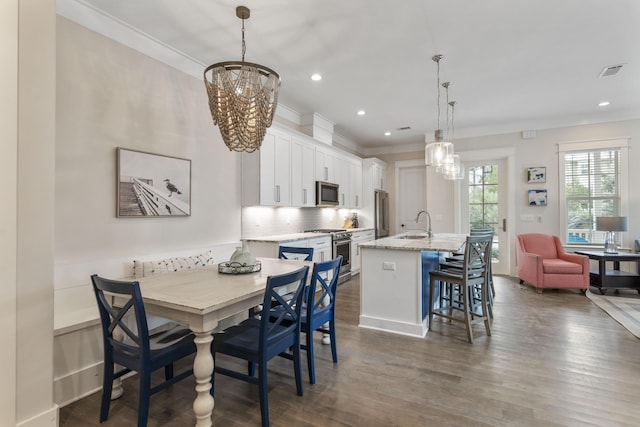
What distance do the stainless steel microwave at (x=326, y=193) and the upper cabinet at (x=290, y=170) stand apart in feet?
0.29

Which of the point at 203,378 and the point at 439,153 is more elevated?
the point at 439,153

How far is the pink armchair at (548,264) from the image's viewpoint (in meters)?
4.71

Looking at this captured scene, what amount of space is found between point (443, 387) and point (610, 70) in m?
4.35

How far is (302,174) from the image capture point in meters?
5.08

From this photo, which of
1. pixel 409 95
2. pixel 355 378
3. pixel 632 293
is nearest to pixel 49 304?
pixel 355 378

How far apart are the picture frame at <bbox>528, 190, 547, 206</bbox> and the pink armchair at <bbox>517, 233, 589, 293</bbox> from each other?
0.68 m

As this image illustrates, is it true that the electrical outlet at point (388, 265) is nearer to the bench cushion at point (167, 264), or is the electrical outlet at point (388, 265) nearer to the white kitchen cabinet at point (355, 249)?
the bench cushion at point (167, 264)

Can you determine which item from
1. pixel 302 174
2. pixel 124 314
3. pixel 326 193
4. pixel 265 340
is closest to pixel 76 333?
pixel 124 314

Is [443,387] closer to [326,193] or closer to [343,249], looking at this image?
[343,249]

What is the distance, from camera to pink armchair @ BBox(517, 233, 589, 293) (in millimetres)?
4711

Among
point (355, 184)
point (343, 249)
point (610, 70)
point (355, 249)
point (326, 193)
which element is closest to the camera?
point (610, 70)

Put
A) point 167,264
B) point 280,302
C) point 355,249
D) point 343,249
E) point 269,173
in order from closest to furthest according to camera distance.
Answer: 1. point 280,302
2. point 167,264
3. point 269,173
4. point 343,249
5. point 355,249

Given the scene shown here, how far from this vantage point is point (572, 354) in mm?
2756

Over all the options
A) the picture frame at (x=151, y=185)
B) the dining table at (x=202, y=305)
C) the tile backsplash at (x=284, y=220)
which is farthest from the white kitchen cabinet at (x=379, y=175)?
the dining table at (x=202, y=305)
